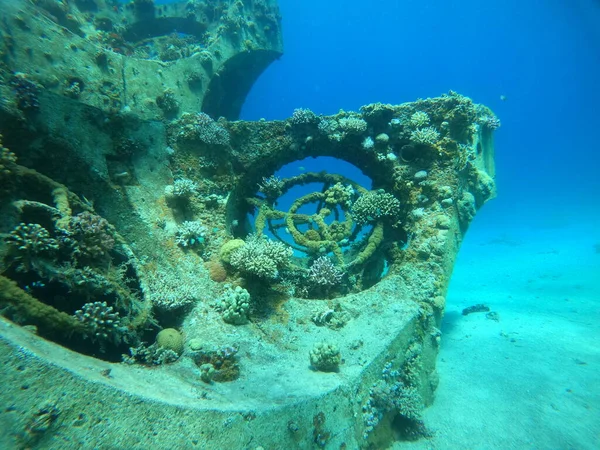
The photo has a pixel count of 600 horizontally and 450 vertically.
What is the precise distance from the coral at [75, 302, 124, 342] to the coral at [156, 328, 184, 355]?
2.10ft

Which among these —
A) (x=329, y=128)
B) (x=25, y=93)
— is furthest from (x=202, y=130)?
(x=329, y=128)

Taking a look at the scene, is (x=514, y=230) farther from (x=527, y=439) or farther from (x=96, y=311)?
(x=96, y=311)

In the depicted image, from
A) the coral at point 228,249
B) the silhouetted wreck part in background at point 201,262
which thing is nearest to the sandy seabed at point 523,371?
the silhouetted wreck part in background at point 201,262

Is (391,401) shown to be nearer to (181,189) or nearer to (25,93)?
(181,189)

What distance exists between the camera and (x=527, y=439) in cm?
545

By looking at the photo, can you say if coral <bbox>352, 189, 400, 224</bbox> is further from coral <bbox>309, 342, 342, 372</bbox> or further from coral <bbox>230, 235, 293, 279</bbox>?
coral <bbox>309, 342, 342, 372</bbox>

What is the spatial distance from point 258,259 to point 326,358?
2.56 m

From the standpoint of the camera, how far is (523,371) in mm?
7543

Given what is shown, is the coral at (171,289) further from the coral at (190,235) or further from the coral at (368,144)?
the coral at (368,144)

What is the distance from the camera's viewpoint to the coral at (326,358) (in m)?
4.95

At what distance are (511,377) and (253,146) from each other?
32.5 ft

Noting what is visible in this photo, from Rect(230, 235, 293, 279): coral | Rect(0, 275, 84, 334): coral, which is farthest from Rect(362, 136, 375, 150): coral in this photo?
Rect(0, 275, 84, 334): coral

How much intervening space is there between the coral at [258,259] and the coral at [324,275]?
1.13 meters

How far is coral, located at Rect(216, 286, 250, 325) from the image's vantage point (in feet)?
18.3
